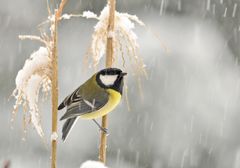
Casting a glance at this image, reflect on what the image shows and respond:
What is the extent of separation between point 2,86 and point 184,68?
4.62ft

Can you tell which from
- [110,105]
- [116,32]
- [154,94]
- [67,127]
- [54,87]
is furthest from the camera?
[154,94]

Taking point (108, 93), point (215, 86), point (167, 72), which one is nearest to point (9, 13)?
point (167, 72)

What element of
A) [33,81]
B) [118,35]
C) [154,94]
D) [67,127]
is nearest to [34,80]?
[33,81]

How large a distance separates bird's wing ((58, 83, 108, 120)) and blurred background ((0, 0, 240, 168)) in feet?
8.51

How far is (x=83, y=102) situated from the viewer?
1542mm

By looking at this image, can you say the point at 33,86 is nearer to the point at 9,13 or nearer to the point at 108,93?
the point at 108,93

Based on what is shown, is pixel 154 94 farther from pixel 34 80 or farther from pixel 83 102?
pixel 34 80

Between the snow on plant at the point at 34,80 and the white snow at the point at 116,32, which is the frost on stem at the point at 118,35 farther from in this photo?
the snow on plant at the point at 34,80

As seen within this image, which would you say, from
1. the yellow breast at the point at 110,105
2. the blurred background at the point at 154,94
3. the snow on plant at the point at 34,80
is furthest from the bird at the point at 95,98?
the blurred background at the point at 154,94

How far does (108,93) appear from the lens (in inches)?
63.9

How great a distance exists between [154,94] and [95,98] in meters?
2.89

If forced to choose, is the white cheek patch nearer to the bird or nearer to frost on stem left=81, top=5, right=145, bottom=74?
the bird

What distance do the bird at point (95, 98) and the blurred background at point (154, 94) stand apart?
8.46ft

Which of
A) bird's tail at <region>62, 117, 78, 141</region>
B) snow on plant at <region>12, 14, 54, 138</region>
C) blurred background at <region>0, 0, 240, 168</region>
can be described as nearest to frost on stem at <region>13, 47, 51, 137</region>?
snow on plant at <region>12, 14, 54, 138</region>
